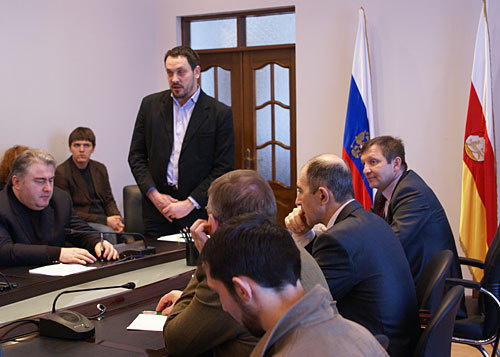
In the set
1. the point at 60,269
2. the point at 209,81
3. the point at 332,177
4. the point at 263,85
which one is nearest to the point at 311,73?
the point at 263,85

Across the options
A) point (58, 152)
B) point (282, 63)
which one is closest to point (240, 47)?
point (282, 63)

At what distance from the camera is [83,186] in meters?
5.53

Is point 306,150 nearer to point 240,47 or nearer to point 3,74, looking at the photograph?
point 240,47

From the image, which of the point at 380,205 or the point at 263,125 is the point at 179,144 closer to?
the point at 380,205

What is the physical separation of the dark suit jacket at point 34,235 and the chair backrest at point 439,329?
186cm

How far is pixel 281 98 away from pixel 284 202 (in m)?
1.12

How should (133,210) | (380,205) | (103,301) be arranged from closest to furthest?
(103,301) → (380,205) → (133,210)

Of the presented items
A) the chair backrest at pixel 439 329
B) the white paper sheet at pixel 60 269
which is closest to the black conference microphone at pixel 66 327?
the white paper sheet at pixel 60 269

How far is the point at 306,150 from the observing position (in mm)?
6156

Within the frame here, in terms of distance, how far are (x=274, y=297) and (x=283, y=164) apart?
17.0 ft

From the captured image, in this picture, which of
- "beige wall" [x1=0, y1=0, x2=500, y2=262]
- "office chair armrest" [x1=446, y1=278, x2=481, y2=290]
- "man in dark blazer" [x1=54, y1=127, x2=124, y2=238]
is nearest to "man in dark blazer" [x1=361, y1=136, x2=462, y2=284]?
"office chair armrest" [x1=446, y1=278, x2=481, y2=290]

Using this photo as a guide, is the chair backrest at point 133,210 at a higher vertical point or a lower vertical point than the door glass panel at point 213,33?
lower

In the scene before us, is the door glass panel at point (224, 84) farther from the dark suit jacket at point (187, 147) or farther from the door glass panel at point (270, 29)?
the dark suit jacket at point (187, 147)

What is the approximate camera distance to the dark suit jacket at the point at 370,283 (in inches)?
79.2
